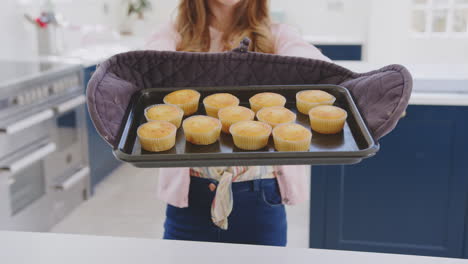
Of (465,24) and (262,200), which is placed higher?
(465,24)

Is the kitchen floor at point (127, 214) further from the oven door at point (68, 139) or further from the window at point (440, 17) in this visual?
the window at point (440, 17)

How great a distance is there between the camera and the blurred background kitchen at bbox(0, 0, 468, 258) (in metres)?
2.26

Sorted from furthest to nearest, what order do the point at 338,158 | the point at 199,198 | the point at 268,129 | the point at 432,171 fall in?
the point at 432,171, the point at 199,198, the point at 268,129, the point at 338,158

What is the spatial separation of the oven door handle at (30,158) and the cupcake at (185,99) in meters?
1.61

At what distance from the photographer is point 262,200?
1.38 metres

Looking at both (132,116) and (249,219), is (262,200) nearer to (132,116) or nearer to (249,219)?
(249,219)

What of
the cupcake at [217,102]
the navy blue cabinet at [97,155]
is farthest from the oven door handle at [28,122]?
the cupcake at [217,102]

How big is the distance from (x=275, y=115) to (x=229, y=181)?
29cm

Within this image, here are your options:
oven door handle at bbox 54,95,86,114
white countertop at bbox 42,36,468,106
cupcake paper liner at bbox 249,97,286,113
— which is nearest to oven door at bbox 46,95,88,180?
oven door handle at bbox 54,95,86,114

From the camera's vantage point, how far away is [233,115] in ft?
3.55

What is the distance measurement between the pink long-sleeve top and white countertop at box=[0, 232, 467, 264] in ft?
1.42

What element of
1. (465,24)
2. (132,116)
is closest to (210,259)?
(132,116)

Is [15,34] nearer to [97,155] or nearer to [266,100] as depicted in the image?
[97,155]

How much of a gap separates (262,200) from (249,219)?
67 millimetres
